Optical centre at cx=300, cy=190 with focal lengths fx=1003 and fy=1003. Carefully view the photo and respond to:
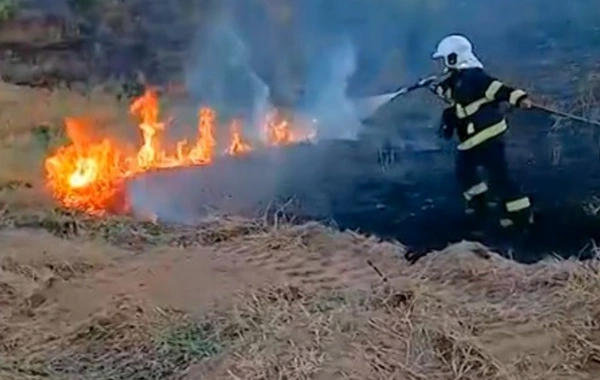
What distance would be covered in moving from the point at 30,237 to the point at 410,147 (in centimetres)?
444

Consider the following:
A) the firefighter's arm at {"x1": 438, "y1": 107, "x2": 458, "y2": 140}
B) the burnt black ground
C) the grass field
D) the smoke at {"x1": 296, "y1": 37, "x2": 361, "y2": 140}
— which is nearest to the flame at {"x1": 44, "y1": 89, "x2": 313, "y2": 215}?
the burnt black ground

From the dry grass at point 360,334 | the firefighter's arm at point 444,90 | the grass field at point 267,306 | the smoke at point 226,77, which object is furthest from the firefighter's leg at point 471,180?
the smoke at point 226,77

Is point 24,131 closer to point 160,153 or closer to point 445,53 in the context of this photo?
point 160,153

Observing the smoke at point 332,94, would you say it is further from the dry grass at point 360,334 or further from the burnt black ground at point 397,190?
the dry grass at point 360,334

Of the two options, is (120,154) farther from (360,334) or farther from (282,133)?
(360,334)

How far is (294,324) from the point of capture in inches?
197

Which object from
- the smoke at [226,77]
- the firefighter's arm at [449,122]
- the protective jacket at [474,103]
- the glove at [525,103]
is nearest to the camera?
the glove at [525,103]

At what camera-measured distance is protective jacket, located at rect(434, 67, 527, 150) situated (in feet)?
24.9

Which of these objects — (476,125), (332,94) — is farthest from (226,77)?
(476,125)

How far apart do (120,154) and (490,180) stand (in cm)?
382

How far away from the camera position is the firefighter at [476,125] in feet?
25.1

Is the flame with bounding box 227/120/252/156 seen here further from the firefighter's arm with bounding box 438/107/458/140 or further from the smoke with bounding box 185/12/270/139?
the firefighter's arm with bounding box 438/107/458/140

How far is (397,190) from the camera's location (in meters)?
9.16

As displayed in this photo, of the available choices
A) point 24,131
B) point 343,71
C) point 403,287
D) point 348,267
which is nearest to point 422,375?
point 403,287
